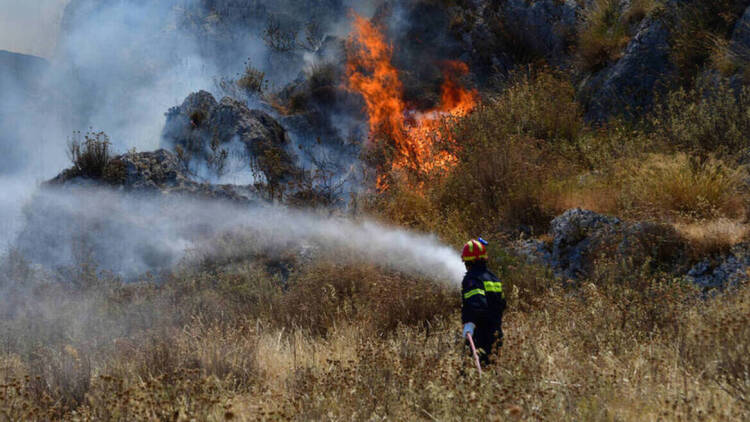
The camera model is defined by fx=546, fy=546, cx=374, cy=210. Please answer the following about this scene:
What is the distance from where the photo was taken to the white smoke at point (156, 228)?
26.0 ft

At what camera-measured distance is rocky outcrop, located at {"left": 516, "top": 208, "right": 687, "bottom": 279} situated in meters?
5.64

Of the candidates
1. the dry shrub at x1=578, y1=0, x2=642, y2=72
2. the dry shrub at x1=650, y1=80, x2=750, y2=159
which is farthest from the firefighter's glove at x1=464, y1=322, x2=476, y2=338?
the dry shrub at x1=578, y1=0, x2=642, y2=72

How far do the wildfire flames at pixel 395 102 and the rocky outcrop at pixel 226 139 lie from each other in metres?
2.13

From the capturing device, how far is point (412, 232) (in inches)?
302

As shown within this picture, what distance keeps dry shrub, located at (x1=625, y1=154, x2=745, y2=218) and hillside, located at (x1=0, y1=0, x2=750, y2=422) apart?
0.03 metres

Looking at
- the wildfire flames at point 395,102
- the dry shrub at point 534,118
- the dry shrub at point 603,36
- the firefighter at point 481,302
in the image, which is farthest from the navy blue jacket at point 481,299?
the dry shrub at point 603,36

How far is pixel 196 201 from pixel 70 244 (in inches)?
75.6

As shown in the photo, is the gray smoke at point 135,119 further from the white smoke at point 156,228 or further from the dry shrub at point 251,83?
the dry shrub at point 251,83

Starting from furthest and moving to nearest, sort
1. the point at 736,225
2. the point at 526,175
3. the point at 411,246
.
Answer: the point at 526,175, the point at 411,246, the point at 736,225

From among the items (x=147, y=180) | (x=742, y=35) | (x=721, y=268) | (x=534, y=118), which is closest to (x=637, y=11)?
(x=742, y=35)

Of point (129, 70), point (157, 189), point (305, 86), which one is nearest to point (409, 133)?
point (305, 86)

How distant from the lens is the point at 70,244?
8211 mm

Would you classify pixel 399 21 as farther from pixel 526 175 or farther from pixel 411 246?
pixel 411 246

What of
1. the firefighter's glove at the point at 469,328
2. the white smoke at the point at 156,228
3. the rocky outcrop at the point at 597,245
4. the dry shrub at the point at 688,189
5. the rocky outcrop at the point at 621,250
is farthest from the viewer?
the white smoke at the point at 156,228
